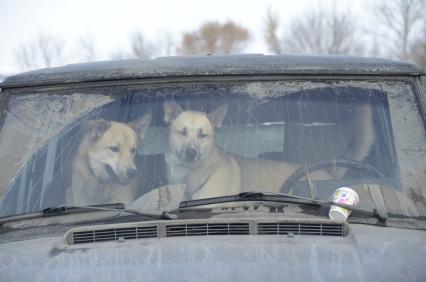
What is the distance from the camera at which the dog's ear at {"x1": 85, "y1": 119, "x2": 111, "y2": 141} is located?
10.8 feet

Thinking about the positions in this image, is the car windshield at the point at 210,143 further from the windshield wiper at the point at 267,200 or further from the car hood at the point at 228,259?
the car hood at the point at 228,259

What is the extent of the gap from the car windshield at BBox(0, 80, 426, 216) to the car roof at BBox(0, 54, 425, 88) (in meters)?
0.05

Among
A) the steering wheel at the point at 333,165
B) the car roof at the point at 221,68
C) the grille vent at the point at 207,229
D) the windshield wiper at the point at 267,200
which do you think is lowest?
the grille vent at the point at 207,229

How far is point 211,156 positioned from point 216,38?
45.3m

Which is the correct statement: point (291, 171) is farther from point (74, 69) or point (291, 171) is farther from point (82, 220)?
point (74, 69)

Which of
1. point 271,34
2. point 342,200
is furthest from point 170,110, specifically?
point 271,34

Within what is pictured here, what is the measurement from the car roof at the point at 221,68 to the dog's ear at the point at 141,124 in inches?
7.0

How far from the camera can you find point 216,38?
48.1 meters

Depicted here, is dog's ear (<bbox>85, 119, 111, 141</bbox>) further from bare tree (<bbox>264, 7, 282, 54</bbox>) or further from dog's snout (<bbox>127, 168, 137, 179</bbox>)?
bare tree (<bbox>264, 7, 282, 54</bbox>)

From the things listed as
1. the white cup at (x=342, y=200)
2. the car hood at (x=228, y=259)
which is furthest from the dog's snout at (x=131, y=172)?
the white cup at (x=342, y=200)

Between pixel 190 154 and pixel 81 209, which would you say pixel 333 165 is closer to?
pixel 190 154

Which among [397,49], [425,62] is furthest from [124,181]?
[397,49]

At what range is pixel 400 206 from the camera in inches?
117

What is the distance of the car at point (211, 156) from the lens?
8.91 ft
